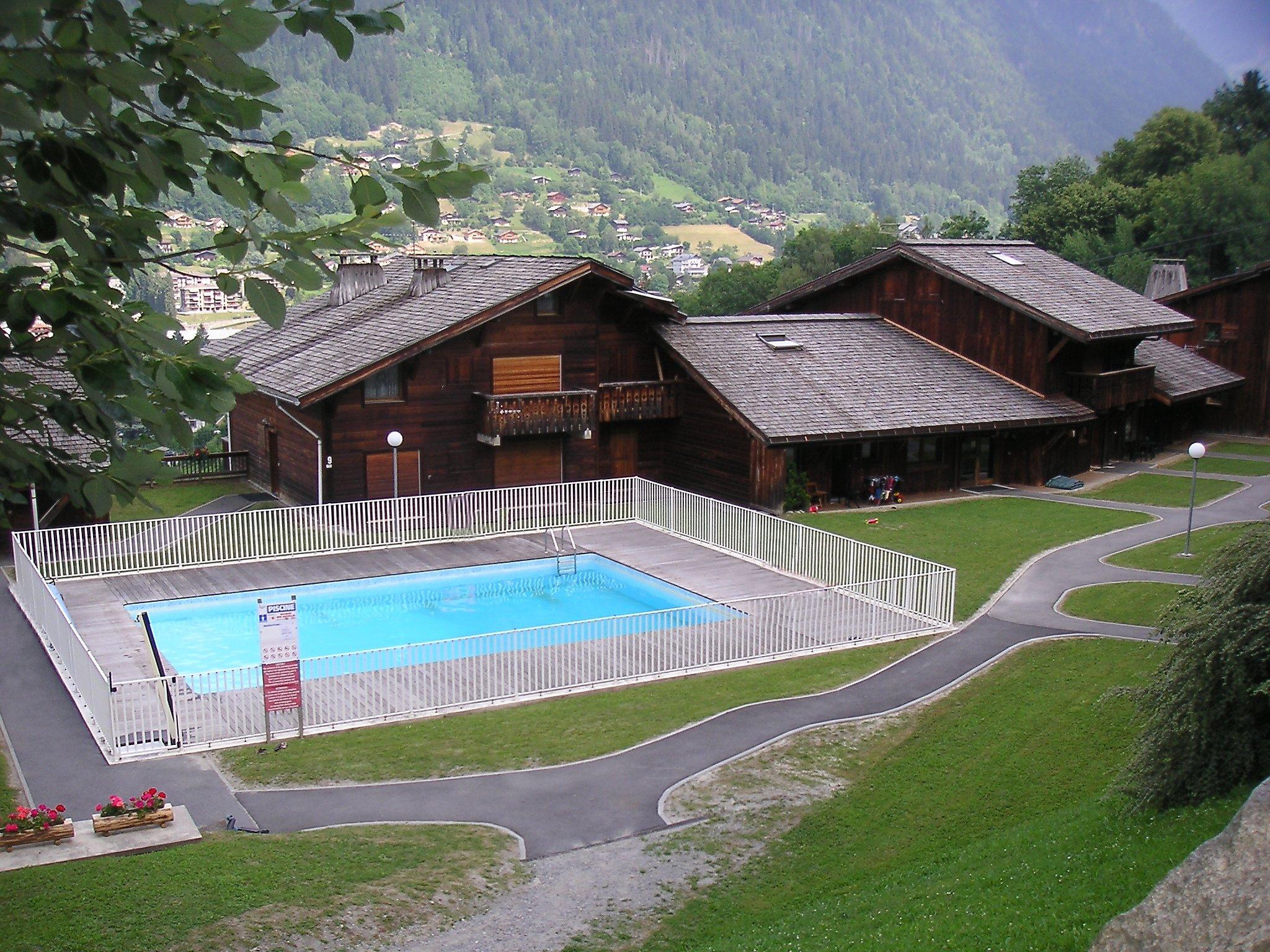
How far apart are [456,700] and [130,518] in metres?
14.4

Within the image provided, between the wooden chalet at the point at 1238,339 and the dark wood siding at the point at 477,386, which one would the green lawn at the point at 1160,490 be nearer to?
the wooden chalet at the point at 1238,339

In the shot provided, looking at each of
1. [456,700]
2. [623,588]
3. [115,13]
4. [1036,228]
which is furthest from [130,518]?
[1036,228]

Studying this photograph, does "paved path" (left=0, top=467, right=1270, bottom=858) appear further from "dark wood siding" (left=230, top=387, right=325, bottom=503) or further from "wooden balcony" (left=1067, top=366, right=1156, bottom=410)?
"wooden balcony" (left=1067, top=366, right=1156, bottom=410)

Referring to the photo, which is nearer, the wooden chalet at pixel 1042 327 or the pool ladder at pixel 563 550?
the pool ladder at pixel 563 550

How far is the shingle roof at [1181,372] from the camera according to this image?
137 feet

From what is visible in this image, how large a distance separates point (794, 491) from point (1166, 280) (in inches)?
1027

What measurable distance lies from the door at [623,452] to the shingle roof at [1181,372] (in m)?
17.3

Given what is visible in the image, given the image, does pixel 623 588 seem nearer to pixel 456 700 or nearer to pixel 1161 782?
pixel 456 700

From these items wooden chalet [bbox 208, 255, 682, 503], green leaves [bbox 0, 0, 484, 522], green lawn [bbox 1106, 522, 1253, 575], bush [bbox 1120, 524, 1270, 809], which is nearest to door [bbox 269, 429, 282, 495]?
wooden chalet [bbox 208, 255, 682, 503]

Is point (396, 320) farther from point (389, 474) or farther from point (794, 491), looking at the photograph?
point (794, 491)

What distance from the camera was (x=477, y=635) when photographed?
20.4 m

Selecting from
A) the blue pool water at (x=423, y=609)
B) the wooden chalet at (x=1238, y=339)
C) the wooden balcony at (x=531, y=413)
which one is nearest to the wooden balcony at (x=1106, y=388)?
the wooden chalet at (x=1238, y=339)

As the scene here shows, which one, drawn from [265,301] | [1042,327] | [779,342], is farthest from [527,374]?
[265,301]

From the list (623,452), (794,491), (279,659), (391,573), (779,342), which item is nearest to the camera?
(279,659)
